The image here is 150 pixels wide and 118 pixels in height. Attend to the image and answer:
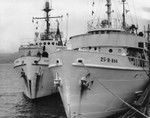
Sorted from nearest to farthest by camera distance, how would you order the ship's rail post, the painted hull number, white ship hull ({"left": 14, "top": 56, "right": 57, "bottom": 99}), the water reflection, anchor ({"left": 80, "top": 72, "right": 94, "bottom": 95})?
anchor ({"left": 80, "top": 72, "right": 94, "bottom": 95}), the painted hull number, the ship's rail post, the water reflection, white ship hull ({"left": 14, "top": 56, "right": 57, "bottom": 99})

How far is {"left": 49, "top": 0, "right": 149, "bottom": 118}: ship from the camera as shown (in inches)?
662

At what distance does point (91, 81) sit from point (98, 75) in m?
0.55

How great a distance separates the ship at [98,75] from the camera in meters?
16.8

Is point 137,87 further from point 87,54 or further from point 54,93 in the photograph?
point 54,93

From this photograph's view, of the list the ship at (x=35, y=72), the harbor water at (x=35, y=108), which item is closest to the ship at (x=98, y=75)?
the harbor water at (x=35, y=108)

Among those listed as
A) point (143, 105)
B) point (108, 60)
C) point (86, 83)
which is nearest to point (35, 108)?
point (143, 105)

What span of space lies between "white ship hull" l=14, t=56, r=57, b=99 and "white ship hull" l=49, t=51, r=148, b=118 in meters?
8.34

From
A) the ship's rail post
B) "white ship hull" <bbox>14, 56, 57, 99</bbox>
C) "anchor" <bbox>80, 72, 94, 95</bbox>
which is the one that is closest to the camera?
"anchor" <bbox>80, 72, 94, 95</bbox>

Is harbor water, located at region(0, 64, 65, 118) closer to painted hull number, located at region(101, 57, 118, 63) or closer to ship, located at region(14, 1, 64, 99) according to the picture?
ship, located at region(14, 1, 64, 99)

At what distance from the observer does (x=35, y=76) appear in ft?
89.4

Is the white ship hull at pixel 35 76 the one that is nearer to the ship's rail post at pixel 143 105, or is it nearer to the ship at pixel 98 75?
the ship at pixel 98 75

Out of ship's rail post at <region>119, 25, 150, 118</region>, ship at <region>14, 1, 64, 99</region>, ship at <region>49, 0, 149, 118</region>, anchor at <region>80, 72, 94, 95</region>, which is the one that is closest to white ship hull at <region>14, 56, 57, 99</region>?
ship at <region>14, 1, 64, 99</region>

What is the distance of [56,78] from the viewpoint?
18578 millimetres

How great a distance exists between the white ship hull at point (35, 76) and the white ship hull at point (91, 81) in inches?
328
